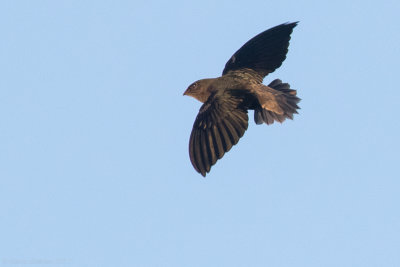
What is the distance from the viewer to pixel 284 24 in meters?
14.0

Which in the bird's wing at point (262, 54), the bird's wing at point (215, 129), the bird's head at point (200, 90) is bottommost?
the bird's wing at point (215, 129)

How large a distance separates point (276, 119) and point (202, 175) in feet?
5.83

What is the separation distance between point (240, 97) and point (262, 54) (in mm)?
1231

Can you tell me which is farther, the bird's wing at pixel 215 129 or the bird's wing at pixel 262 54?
the bird's wing at pixel 262 54

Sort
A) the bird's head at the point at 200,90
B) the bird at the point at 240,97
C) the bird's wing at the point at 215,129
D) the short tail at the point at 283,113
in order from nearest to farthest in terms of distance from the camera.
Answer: the bird's wing at the point at 215,129 → the bird at the point at 240,97 → the short tail at the point at 283,113 → the bird's head at the point at 200,90

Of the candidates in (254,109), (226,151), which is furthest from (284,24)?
(226,151)

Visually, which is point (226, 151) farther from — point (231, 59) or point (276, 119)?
point (231, 59)

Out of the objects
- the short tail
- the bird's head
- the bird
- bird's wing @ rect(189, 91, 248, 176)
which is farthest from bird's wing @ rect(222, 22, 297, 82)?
bird's wing @ rect(189, 91, 248, 176)

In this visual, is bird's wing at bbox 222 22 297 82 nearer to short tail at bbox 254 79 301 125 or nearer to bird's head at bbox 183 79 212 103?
bird's head at bbox 183 79 212 103

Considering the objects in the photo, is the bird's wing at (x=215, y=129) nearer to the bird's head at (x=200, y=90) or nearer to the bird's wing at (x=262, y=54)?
Answer: the bird's head at (x=200, y=90)

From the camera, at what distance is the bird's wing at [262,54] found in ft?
46.3

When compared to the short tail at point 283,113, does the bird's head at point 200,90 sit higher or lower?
higher

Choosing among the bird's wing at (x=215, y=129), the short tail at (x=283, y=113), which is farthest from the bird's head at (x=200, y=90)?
the short tail at (x=283, y=113)

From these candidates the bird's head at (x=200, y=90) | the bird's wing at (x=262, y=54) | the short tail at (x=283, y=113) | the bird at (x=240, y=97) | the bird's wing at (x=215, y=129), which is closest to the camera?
the bird's wing at (x=215, y=129)
